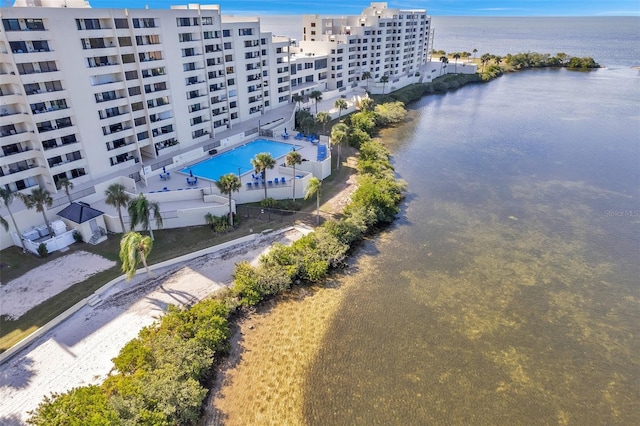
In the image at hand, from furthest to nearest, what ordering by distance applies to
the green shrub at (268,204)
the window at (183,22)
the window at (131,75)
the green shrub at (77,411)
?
the window at (183,22) → the window at (131,75) → the green shrub at (268,204) → the green shrub at (77,411)

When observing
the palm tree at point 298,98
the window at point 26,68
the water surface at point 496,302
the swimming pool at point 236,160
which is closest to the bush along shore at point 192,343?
the water surface at point 496,302

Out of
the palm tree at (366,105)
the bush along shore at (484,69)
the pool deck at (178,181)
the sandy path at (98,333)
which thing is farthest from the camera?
the bush along shore at (484,69)

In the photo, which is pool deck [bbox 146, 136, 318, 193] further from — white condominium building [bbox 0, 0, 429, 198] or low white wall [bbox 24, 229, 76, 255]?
low white wall [bbox 24, 229, 76, 255]

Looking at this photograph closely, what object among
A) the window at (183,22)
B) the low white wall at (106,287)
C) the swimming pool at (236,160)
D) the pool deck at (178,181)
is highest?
the window at (183,22)

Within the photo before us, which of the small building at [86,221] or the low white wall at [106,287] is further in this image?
the small building at [86,221]

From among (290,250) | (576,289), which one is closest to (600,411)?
(576,289)

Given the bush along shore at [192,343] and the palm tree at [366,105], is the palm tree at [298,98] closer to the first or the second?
the palm tree at [366,105]
